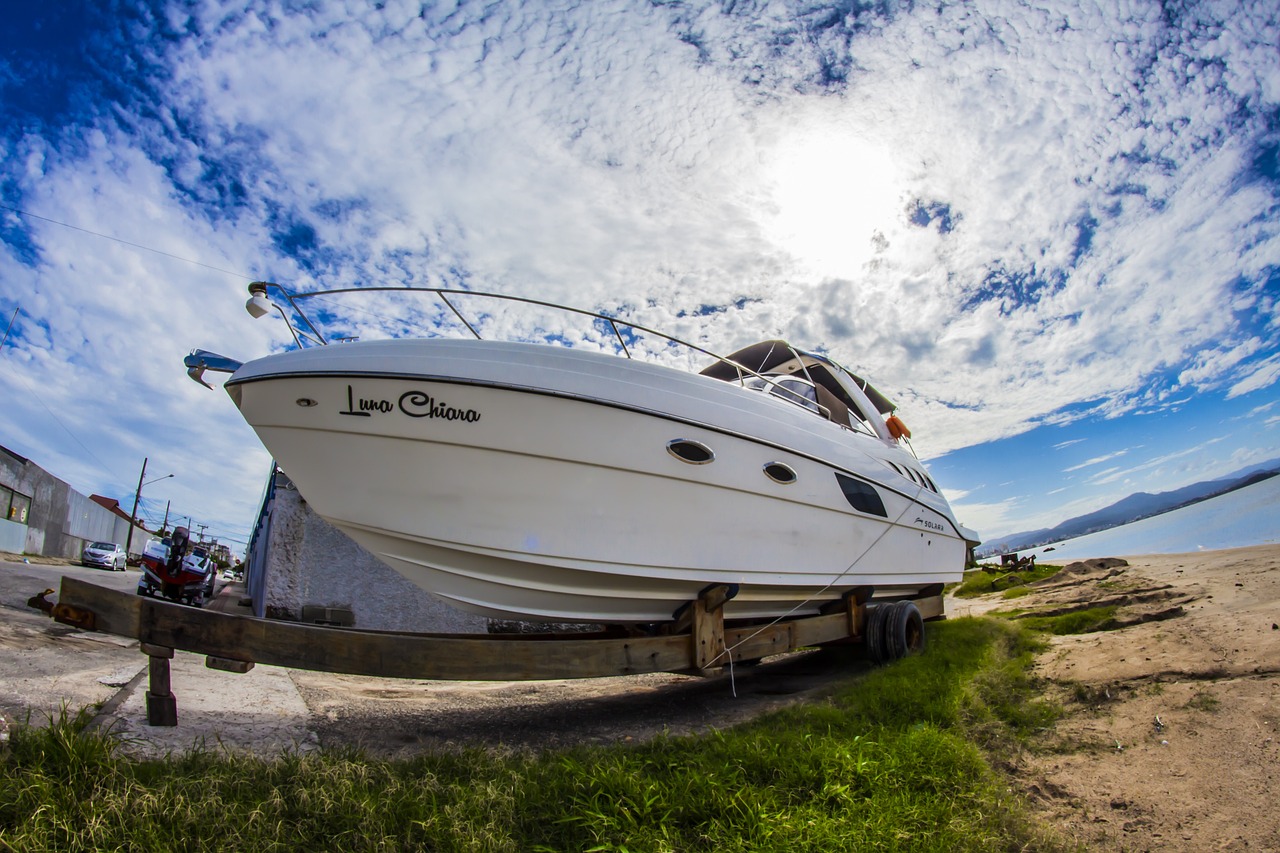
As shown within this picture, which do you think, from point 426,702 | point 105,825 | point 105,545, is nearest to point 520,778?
point 105,825

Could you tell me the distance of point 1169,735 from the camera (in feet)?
10.1

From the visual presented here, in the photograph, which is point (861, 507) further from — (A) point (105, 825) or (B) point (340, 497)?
(A) point (105, 825)

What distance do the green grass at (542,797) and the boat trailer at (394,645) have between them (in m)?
0.48

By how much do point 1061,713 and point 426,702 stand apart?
4.34 metres

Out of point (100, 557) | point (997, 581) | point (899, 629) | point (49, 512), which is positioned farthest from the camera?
point (49, 512)

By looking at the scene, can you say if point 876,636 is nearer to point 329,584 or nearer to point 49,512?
point 329,584

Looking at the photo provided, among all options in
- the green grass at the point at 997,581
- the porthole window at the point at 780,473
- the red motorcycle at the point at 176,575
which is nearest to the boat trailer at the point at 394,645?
the porthole window at the point at 780,473

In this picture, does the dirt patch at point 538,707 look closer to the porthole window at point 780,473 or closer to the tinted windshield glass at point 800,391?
the porthole window at point 780,473

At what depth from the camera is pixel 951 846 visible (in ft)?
7.10

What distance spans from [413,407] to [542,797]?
210 cm

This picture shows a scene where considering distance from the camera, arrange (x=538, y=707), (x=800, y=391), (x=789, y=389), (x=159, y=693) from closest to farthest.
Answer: (x=159, y=693), (x=538, y=707), (x=789, y=389), (x=800, y=391)

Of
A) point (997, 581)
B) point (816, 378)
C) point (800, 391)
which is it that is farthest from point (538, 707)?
point (997, 581)

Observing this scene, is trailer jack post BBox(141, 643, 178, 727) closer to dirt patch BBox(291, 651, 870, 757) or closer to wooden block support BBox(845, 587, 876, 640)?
dirt patch BBox(291, 651, 870, 757)

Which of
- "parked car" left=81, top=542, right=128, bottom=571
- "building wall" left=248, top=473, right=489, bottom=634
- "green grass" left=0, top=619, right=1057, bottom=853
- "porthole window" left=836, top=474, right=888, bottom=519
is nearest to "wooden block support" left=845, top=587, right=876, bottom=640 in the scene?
"porthole window" left=836, top=474, right=888, bottom=519
